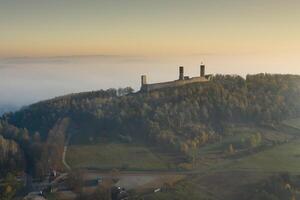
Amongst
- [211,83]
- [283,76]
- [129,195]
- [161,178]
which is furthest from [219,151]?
[283,76]

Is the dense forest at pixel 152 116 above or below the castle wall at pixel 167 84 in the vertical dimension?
below

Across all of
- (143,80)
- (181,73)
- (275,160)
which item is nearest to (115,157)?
(275,160)

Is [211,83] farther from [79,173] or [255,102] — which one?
[79,173]

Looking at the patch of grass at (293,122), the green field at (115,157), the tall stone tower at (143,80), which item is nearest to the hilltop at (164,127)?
the green field at (115,157)

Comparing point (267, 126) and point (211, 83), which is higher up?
point (211, 83)

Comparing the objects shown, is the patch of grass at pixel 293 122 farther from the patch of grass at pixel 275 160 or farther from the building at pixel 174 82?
the building at pixel 174 82

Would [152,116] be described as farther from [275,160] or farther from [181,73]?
[275,160]
